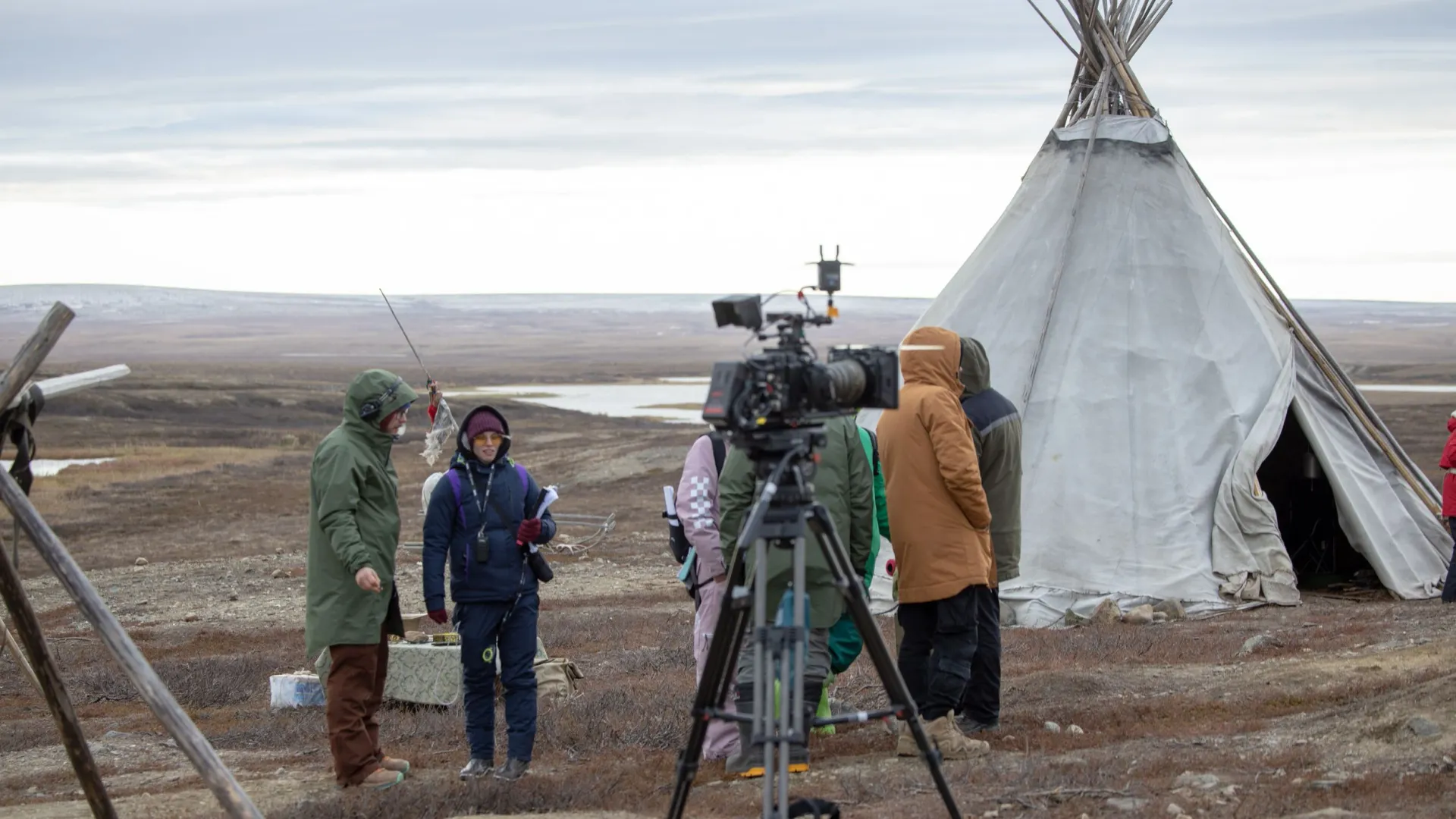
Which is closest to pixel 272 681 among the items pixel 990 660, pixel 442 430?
pixel 442 430

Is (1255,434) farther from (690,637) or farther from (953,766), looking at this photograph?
(953,766)

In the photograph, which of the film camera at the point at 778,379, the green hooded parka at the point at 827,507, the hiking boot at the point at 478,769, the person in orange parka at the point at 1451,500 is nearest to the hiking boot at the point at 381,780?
the hiking boot at the point at 478,769

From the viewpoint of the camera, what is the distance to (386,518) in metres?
6.04

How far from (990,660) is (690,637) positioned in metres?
4.33

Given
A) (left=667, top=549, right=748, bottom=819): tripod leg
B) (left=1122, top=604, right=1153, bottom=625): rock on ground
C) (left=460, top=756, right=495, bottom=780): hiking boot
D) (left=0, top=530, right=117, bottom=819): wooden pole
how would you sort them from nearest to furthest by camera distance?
1. (left=667, top=549, right=748, bottom=819): tripod leg
2. (left=0, top=530, right=117, bottom=819): wooden pole
3. (left=460, top=756, right=495, bottom=780): hiking boot
4. (left=1122, top=604, right=1153, bottom=625): rock on ground

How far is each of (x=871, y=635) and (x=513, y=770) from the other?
2.00m

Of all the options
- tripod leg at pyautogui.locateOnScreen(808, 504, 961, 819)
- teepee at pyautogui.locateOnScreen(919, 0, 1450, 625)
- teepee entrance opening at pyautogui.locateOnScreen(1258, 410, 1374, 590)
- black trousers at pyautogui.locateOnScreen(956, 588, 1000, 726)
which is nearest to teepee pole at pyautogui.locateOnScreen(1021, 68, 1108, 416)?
teepee at pyautogui.locateOnScreen(919, 0, 1450, 625)

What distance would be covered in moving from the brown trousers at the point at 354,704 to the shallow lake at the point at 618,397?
32127mm

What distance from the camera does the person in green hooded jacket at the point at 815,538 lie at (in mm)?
5715

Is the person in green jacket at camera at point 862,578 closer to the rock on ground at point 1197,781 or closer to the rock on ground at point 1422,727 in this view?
the rock on ground at point 1197,781

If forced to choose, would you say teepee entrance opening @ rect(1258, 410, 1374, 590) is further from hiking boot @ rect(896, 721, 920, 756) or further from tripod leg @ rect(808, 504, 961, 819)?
tripod leg @ rect(808, 504, 961, 819)

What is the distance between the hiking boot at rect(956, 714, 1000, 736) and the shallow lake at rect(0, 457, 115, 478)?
911 inches

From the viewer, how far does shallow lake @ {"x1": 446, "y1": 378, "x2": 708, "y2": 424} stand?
155 feet

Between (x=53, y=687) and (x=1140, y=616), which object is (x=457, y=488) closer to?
(x=53, y=687)
